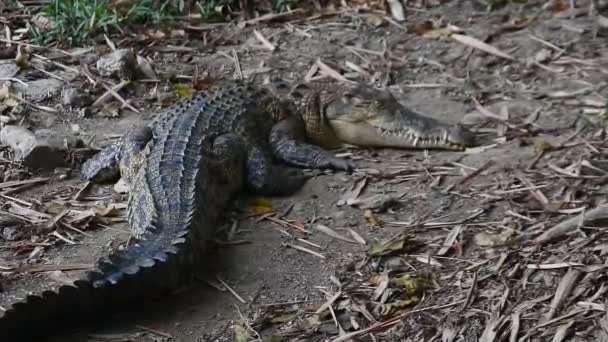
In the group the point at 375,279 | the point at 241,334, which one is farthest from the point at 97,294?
the point at 375,279

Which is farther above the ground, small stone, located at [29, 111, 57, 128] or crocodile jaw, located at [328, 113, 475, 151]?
small stone, located at [29, 111, 57, 128]

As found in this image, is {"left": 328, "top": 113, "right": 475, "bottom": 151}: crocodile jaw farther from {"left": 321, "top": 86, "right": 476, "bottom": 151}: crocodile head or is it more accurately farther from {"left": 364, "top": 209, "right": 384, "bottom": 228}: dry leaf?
{"left": 364, "top": 209, "right": 384, "bottom": 228}: dry leaf

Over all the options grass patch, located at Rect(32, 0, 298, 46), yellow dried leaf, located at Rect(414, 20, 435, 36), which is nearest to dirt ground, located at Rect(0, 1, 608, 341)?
yellow dried leaf, located at Rect(414, 20, 435, 36)

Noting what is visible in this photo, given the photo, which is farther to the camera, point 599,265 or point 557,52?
point 557,52

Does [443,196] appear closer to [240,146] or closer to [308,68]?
[240,146]

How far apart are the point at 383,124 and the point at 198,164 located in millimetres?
1160

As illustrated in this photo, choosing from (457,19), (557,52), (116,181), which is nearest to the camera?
(116,181)

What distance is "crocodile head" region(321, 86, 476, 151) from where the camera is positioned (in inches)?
203

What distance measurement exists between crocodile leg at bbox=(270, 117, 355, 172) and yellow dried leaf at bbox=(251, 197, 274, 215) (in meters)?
0.41

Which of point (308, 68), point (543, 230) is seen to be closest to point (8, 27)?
point (308, 68)

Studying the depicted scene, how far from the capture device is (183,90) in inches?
232

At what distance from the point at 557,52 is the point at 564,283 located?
2894 mm

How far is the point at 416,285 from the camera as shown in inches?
149

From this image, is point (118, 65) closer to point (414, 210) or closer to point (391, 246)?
point (414, 210)
